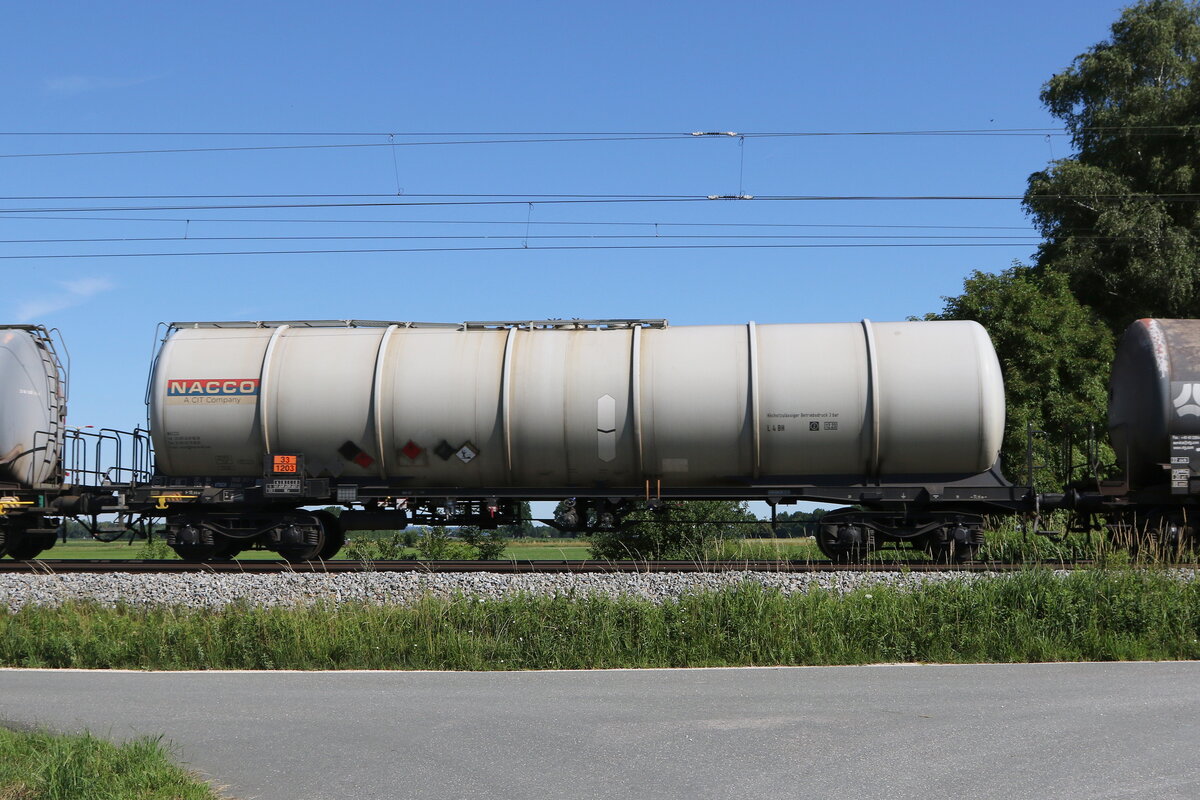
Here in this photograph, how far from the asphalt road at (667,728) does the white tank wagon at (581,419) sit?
229 inches

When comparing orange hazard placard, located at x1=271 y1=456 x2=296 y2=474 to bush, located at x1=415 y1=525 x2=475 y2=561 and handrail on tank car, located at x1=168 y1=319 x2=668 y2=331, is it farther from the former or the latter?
bush, located at x1=415 y1=525 x2=475 y2=561

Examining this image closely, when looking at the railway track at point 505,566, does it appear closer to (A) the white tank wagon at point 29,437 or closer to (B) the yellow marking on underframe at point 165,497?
(B) the yellow marking on underframe at point 165,497

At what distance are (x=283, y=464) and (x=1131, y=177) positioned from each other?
3456 centimetres

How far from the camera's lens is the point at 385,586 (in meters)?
13.4

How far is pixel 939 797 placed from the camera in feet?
20.5

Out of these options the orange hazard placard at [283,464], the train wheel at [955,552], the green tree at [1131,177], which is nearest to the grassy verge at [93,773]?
the orange hazard placard at [283,464]

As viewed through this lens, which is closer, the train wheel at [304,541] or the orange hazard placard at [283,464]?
the orange hazard placard at [283,464]

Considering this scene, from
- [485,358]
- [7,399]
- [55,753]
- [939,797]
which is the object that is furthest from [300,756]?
[7,399]

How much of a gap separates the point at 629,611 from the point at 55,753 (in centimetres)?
622

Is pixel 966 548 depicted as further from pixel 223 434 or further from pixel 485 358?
pixel 223 434

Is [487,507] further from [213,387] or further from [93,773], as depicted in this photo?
[93,773]

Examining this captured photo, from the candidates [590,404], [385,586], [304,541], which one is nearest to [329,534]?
[304,541]

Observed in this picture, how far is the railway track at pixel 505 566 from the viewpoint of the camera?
14.2 metres

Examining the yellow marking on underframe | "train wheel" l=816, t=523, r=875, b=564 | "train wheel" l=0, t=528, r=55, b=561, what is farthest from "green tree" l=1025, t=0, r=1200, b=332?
"train wheel" l=0, t=528, r=55, b=561
